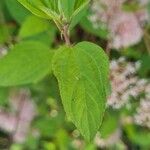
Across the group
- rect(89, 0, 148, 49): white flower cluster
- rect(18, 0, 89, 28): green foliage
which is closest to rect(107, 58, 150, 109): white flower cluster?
rect(89, 0, 148, 49): white flower cluster

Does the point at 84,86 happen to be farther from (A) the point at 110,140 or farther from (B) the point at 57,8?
(A) the point at 110,140

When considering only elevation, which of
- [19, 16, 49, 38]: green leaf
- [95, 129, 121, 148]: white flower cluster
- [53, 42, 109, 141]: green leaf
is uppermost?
[53, 42, 109, 141]: green leaf

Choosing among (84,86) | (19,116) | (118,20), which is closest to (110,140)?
(19,116)

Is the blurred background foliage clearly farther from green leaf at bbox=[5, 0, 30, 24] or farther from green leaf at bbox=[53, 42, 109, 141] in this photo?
green leaf at bbox=[53, 42, 109, 141]

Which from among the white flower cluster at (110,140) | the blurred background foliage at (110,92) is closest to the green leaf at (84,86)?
the blurred background foliage at (110,92)

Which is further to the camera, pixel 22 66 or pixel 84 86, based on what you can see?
pixel 22 66

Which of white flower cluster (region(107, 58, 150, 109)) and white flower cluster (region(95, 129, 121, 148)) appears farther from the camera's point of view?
white flower cluster (region(95, 129, 121, 148))

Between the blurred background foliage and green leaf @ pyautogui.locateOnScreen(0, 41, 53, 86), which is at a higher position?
green leaf @ pyautogui.locateOnScreen(0, 41, 53, 86)
